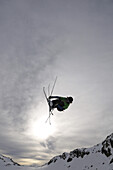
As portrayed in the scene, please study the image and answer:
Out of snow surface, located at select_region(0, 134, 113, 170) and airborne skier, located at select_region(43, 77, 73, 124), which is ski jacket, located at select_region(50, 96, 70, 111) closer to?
airborne skier, located at select_region(43, 77, 73, 124)

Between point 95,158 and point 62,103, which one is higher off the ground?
point 62,103

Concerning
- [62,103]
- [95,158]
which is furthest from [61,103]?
[95,158]

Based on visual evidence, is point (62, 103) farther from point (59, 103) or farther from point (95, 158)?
point (95, 158)

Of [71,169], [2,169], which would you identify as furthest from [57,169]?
[2,169]

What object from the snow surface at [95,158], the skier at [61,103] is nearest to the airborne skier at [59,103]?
the skier at [61,103]

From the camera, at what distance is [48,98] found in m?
9.96

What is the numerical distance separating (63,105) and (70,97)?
3.03 feet

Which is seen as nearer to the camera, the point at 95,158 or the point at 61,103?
the point at 61,103

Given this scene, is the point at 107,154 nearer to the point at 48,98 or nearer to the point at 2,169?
the point at 48,98

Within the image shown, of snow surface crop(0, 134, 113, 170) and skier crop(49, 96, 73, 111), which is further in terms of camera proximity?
snow surface crop(0, 134, 113, 170)

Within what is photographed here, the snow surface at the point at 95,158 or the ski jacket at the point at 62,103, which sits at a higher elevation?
the ski jacket at the point at 62,103

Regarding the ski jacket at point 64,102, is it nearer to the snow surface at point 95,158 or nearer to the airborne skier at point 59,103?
the airborne skier at point 59,103

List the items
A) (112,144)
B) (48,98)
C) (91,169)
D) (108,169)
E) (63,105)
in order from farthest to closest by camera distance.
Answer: (112,144) < (91,169) < (108,169) < (63,105) < (48,98)

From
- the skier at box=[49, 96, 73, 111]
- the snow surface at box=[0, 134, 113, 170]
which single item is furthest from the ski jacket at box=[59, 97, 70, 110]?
the snow surface at box=[0, 134, 113, 170]
